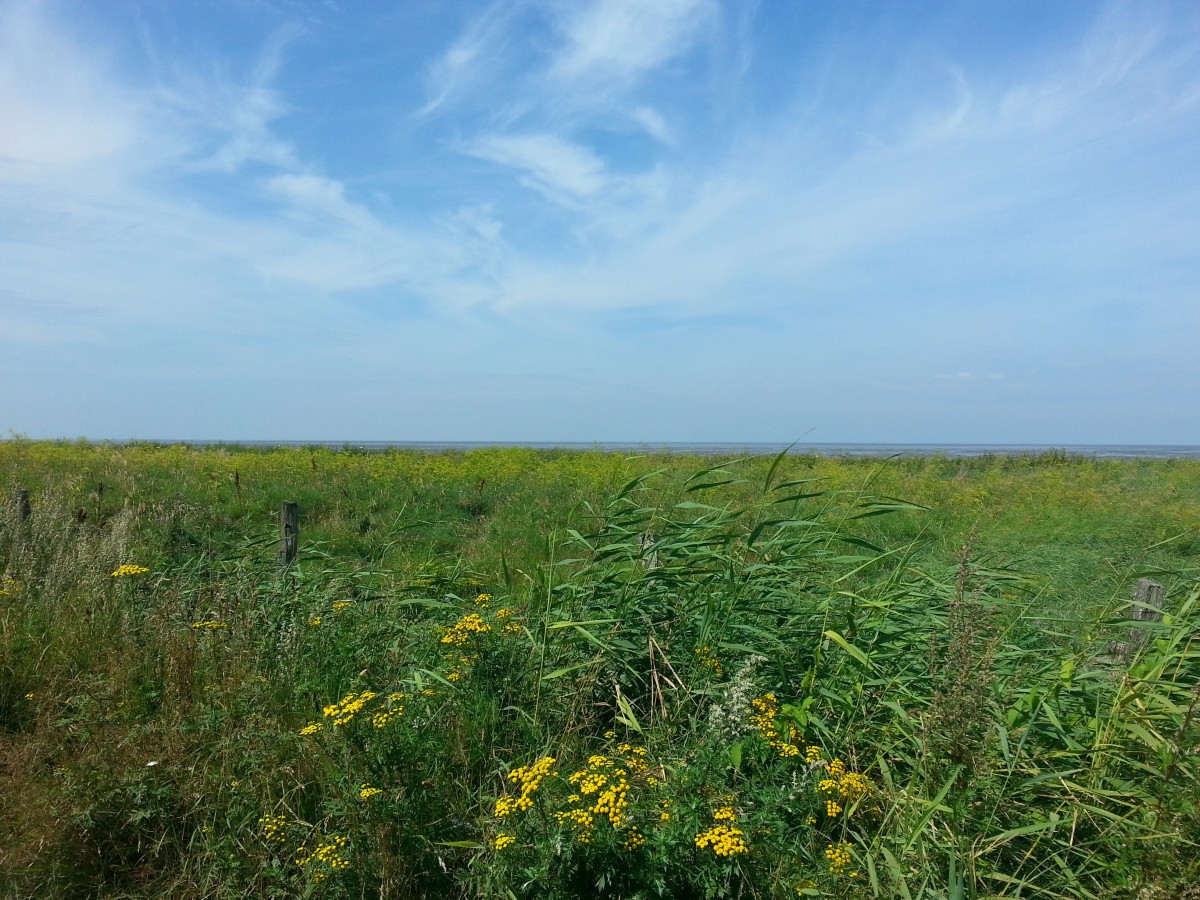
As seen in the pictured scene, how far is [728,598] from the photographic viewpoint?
3551 mm

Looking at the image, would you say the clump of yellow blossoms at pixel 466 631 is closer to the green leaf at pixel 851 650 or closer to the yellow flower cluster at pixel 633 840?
the yellow flower cluster at pixel 633 840

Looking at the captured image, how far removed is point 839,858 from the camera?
2.25m

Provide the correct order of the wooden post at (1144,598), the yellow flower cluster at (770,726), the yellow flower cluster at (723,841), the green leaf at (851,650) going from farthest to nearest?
the wooden post at (1144,598) → the green leaf at (851,650) → the yellow flower cluster at (770,726) → the yellow flower cluster at (723,841)

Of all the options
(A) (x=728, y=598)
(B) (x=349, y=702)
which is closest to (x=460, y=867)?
(B) (x=349, y=702)

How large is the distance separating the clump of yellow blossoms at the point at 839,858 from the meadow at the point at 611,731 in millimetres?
14

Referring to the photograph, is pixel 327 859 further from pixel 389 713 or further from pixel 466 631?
pixel 466 631

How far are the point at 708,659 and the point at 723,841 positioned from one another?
114cm

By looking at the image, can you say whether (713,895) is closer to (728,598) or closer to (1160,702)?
(728,598)

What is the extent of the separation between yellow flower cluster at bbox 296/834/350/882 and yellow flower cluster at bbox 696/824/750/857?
1.16 metres

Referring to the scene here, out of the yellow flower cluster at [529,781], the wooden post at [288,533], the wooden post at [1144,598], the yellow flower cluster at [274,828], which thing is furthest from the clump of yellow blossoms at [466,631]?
the wooden post at [1144,598]

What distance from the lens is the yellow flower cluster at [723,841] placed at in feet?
6.79

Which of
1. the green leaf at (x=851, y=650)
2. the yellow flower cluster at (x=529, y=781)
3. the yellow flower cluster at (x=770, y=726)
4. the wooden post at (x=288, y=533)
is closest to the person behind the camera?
the yellow flower cluster at (x=529, y=781)

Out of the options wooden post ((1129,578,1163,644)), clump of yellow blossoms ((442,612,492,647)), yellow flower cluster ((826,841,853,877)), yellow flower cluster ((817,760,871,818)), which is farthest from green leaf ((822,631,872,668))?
wooden post ((1129,578,1163,644))

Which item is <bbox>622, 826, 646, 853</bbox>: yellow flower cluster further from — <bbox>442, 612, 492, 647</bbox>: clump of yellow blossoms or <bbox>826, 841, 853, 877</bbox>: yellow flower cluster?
<bbox>442, 612, 492, 647</bbox>: clump of yellow blossoms
